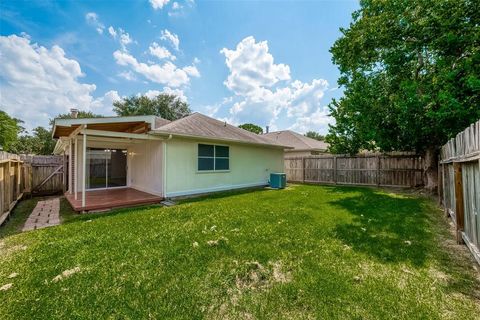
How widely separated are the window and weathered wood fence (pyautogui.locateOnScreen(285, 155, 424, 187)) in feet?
20.6

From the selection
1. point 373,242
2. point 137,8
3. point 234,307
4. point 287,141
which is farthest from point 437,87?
point 287,141

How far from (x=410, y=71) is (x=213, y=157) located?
29.5ft

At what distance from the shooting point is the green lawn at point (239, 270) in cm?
223

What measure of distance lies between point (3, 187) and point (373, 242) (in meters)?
8.92

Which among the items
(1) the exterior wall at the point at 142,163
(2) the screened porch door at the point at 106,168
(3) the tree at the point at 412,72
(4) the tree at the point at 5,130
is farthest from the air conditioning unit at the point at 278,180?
(4) the tree at the point at 5,130

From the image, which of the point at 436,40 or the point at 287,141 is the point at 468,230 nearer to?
the point at 436,40

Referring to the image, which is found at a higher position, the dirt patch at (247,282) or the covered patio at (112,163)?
the covered patio at (112,163)

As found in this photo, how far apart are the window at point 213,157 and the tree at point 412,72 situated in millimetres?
6381

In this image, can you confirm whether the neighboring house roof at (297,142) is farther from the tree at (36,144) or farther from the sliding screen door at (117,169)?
the tree at (36,144)

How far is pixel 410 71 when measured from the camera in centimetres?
880

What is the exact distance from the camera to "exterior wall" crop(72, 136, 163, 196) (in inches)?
328

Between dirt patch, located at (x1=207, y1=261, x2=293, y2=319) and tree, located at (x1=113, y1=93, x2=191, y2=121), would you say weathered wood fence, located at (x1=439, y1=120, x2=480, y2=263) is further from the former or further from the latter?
tree, located at (x1=113, y1=93, x2=191, y2=121)

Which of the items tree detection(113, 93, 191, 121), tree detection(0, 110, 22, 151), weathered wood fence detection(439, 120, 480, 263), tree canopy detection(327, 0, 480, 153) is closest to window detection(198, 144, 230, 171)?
tree canopy detection(327, 0, 480, 153)

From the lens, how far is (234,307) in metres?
2.29
